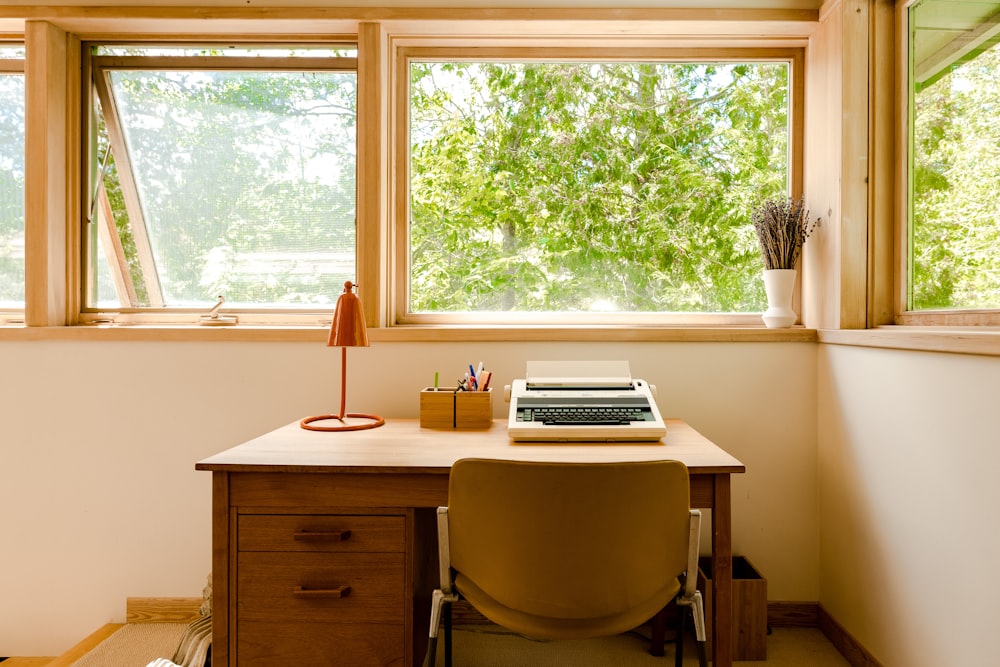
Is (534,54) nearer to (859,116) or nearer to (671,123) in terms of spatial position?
(671,123)

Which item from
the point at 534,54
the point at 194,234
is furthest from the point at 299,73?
the point at 534,54

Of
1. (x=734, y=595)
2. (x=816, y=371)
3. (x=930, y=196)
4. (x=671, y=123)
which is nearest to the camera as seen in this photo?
(x=930, y=196)

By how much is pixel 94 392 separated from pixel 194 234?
25.6 inches

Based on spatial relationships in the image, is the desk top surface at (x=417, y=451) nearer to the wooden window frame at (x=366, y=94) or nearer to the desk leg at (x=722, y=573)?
the desk leg at (x=722, y=573)

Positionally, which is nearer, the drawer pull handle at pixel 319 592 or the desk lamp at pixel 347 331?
the drawer pull handle at pixel 319 592

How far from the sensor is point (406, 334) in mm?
2152

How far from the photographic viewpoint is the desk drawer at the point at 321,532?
1.49m

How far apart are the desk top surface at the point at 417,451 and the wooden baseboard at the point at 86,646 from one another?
39.4 inches

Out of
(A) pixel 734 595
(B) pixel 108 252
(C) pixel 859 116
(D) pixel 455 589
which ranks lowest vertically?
(A) pixel 734 595

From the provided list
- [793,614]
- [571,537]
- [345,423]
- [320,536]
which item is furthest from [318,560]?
[793,614]

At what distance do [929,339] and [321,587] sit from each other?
5.14ft

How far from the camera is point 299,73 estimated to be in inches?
91.5

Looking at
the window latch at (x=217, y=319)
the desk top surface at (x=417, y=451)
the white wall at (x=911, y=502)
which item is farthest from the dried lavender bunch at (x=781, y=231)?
the window latch at (x=217, y=319)

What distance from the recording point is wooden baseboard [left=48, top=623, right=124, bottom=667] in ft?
6.60
